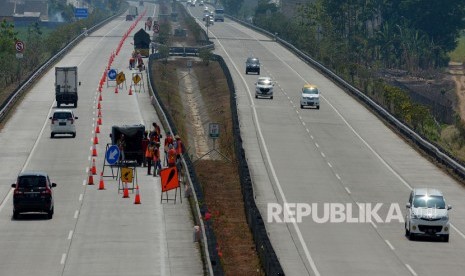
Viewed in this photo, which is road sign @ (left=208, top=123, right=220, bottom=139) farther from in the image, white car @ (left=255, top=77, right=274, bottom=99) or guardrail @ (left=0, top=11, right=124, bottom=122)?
white car @ (left=255, top=77, right=274, bottom=99)

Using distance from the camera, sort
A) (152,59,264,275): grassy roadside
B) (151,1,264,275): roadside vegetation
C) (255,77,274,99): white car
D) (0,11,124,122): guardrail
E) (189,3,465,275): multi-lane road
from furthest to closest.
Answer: (255,77,274,99): white car
(0,11,124,122): guardrail
(151,1,264,275): roadside vegetation
(152,59,264,275): grassy roadside
(189,3,465,275): multi-lane road

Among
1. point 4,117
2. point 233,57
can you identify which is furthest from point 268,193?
point 233,57

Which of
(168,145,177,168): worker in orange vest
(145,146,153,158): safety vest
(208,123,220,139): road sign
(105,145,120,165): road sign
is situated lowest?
(208,123,220,139): road sign

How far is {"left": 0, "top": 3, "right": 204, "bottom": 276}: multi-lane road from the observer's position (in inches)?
1338

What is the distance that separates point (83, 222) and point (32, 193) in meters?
2.04

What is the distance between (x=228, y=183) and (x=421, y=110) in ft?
93.2

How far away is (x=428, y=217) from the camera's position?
3972cm

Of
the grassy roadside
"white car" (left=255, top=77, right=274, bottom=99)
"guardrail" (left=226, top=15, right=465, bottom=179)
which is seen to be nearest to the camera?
the grassy roadside

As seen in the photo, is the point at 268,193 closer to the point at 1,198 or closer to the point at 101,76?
the point at 1,198

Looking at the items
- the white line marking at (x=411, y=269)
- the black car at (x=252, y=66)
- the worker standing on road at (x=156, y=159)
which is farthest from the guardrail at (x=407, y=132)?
the white line marking at (x=411, y=269)

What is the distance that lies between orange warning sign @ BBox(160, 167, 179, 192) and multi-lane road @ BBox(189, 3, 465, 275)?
146 inches

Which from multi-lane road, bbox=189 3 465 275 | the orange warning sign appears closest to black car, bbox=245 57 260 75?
multi-lane road, bbox=189 3 465 275

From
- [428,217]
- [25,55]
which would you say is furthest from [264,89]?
[428,217]

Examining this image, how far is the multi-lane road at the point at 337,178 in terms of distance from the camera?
3775 cm
